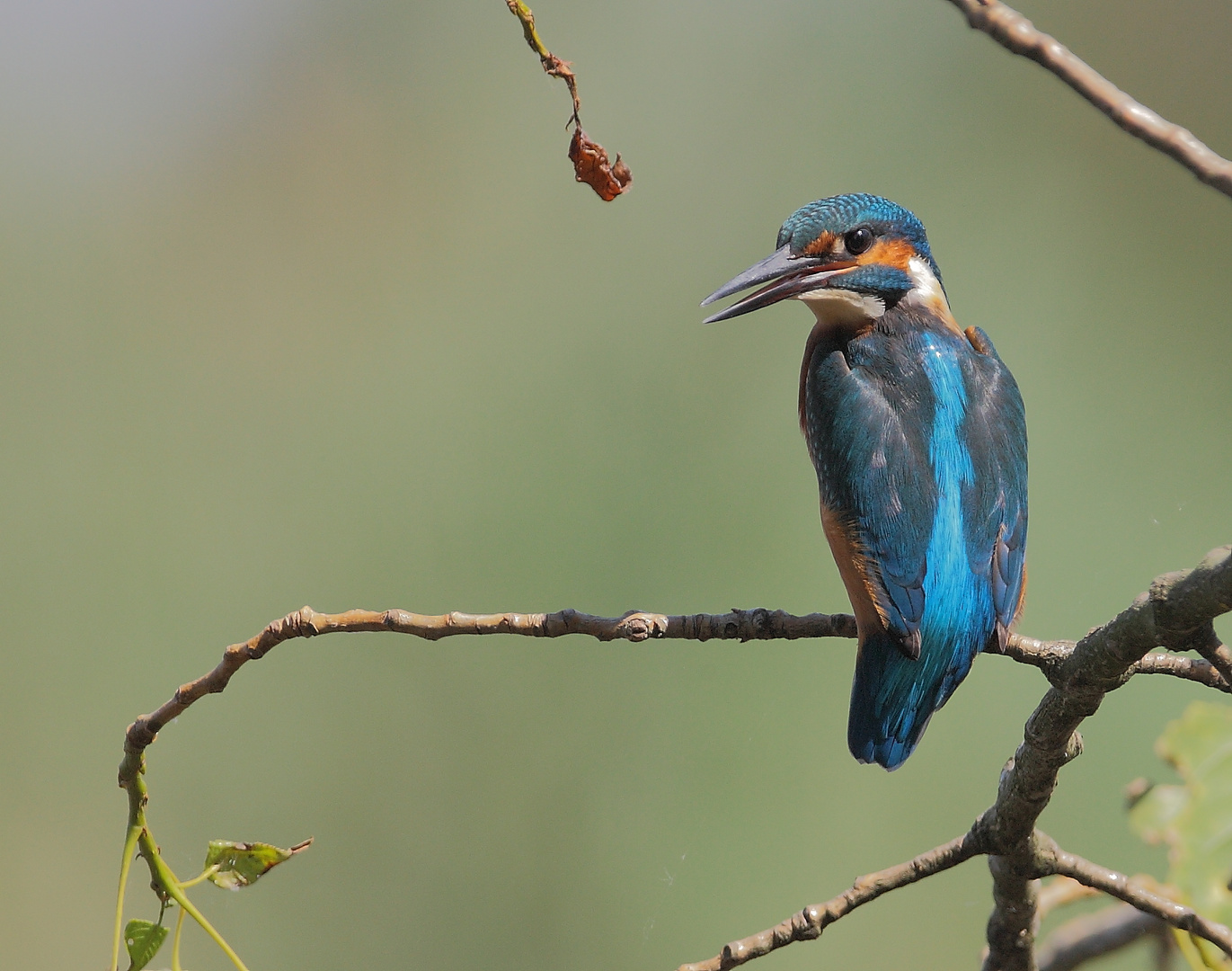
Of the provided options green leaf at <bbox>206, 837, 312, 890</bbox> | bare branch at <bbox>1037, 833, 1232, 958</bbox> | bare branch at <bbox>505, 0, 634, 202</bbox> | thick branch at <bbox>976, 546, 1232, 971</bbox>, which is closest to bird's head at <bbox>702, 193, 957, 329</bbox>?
bare branch at <bbox>505, 0, 634, 202</bbox>

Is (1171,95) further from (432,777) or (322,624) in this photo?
(322,624)

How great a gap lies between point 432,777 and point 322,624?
2.76 metres

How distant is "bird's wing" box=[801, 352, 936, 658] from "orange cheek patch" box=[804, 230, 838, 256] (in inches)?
5.9

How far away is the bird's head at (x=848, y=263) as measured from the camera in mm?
1499

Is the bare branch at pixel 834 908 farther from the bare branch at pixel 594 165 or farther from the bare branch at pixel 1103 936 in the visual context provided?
the bare branch at pixel 594 165

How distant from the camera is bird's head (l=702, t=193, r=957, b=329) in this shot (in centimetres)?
150

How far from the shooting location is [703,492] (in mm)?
3648

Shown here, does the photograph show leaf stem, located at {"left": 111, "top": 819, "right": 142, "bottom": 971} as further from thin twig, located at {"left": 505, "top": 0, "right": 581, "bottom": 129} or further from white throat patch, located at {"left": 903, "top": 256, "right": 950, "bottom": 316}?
white throat patch, located at {"left": 903, "top": 256, "right": 950, "bottom": 316}

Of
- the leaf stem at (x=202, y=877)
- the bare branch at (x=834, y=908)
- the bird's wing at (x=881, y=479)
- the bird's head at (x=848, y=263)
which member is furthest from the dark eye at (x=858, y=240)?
the leaf stem at (x=202, y=877)

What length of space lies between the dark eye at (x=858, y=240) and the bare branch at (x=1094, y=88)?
2.81 ft

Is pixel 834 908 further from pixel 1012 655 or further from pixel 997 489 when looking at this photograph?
pixel 997 489

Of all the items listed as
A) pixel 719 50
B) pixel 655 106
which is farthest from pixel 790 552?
pixel 719 50

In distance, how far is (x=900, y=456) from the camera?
139 centimetres

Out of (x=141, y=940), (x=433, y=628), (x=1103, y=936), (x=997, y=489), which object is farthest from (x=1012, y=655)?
(x=141, y=940)
